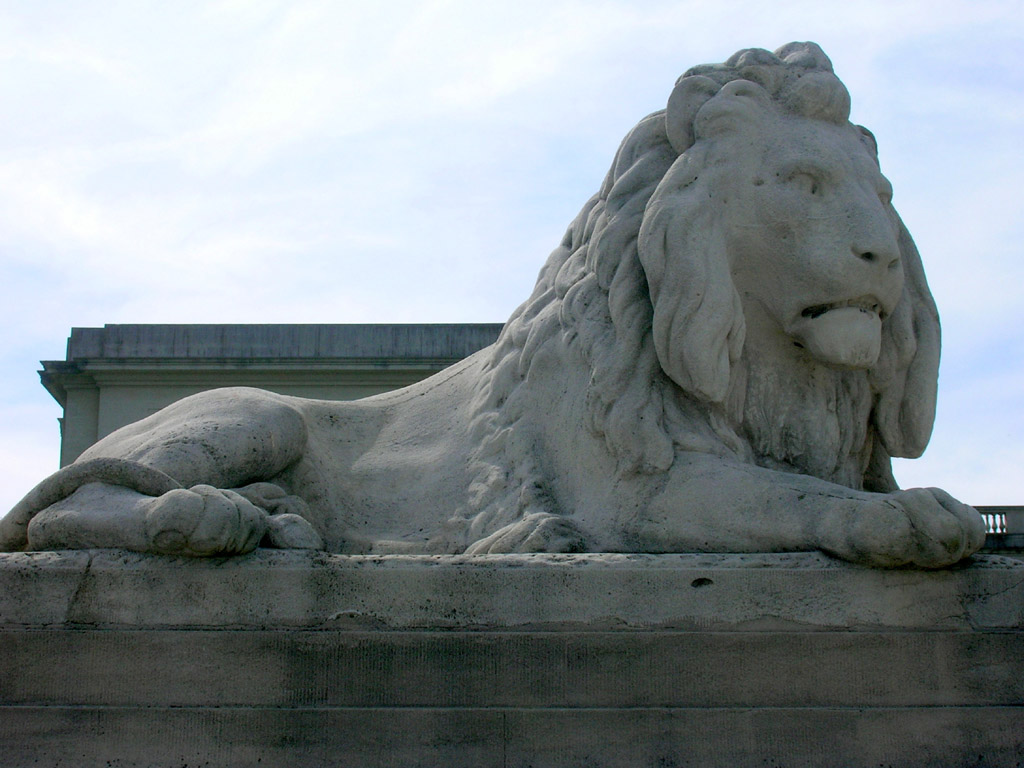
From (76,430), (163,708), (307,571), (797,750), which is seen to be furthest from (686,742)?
(76,430)

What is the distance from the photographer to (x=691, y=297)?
12.9 feet

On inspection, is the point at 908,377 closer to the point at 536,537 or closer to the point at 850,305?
the point at 850,305

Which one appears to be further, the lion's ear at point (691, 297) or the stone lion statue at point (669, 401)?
the lion's ear at point (691, 297)

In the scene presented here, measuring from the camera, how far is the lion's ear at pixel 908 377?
4.16m

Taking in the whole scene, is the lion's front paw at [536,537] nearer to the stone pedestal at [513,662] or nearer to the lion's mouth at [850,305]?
the stone pedestal at [513,662]

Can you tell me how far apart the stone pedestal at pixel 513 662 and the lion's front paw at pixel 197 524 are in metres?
0.06

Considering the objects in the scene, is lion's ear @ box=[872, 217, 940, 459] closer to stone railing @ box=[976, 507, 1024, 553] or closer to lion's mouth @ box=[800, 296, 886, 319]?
lion's mouth @ box=[800, 296, 886, 319]

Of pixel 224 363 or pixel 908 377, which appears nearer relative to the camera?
pixel 908 377

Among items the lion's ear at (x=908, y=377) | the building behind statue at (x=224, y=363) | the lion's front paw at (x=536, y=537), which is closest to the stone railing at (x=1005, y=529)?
the building behind statue at (x=224, y=363)

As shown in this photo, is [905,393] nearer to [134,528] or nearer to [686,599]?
[686,599]

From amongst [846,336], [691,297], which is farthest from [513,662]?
[846,336]

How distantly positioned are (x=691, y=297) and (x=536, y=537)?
2.92 ft

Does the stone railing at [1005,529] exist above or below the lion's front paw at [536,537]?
above

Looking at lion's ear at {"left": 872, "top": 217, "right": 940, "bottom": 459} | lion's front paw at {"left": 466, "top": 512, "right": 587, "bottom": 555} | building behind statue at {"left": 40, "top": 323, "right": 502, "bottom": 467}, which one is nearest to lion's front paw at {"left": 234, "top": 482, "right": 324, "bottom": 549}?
lion's front paw at {"left": 466, "top": 512, "right": 587, "bottom": 555}
